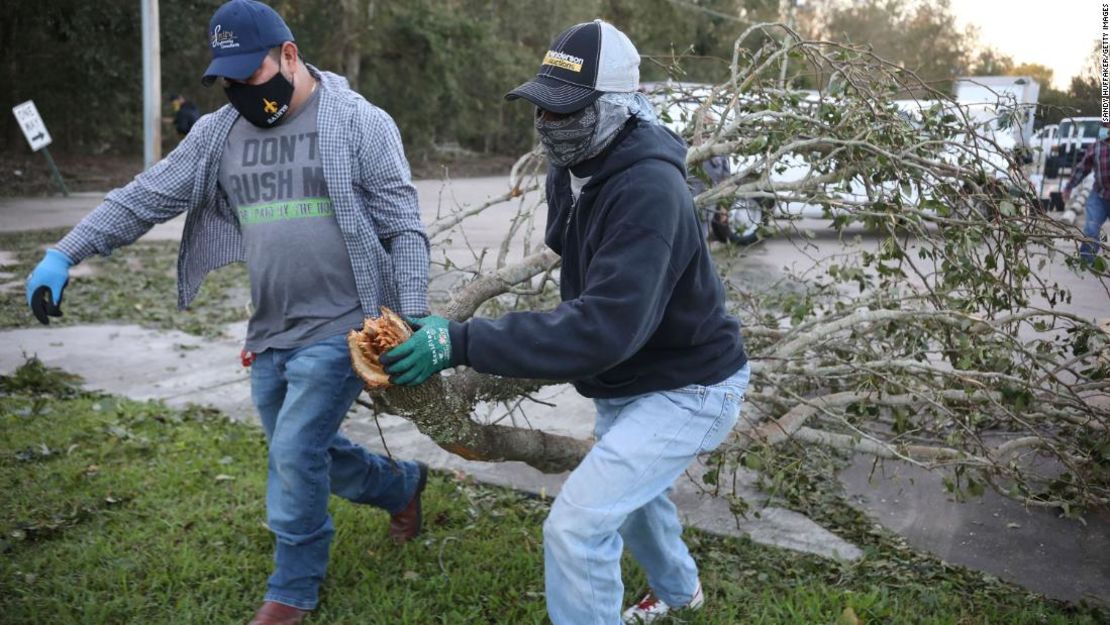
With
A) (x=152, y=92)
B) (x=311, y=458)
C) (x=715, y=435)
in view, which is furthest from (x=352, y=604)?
(x=152, y=92)

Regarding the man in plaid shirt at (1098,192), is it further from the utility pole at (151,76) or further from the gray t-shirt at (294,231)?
the utility pole at (151,76)

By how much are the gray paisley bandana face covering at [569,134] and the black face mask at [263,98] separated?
102 centimetres

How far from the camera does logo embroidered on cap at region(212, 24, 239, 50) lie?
10.5 feet

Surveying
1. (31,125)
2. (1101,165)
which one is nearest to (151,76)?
(31,125)

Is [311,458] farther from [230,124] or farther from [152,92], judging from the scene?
[152,92]

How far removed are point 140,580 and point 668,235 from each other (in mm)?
2460

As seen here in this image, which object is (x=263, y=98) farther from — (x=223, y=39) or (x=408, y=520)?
(x=408, y=520)

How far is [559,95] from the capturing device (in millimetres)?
2607

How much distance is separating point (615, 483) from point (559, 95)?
1.02m

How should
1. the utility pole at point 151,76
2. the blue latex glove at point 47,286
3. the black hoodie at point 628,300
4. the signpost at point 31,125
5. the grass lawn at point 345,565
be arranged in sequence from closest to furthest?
the black hoodie at point 628,300, the blue latex glove at point 47,286, the grass lawn at point 345,565, the utility pole at point 151,76, the signpost at point 31,125

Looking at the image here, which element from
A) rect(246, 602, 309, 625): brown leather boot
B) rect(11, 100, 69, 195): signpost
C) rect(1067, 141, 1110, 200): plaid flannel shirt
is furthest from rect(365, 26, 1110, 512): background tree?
rect(11, 100, 69, 195): signpost

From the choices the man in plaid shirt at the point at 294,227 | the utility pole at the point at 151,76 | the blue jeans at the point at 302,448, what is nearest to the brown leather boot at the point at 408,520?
the blue jeans at the point at 302,448

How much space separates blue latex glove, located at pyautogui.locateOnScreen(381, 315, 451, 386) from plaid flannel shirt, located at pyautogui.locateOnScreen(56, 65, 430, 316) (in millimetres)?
784

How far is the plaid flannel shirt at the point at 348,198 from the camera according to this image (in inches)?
128
